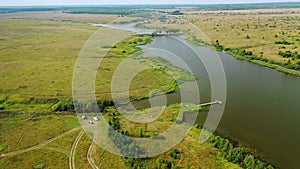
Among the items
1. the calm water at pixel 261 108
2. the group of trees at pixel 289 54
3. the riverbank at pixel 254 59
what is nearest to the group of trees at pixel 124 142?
the calm water at pixel 261 108

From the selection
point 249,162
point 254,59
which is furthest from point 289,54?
point 249,162

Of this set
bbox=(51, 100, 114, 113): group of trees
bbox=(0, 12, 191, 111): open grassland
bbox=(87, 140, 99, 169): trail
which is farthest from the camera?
bbox=(0, 12, 191, 111): open grassland

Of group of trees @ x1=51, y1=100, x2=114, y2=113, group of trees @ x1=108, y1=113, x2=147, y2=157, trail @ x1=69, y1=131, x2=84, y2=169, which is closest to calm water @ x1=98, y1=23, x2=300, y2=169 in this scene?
group of trees @ x1=51, y1=100, x2=114, y2=113

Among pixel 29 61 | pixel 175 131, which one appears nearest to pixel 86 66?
pixel 29 61

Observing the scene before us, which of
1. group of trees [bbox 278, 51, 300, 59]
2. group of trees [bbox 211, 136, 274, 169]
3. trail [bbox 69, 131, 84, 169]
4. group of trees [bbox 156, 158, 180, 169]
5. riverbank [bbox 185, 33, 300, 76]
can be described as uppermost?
group of trees [bbox 278, 51, 300, 59]

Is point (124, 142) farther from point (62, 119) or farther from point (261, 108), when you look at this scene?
point (261, 108)

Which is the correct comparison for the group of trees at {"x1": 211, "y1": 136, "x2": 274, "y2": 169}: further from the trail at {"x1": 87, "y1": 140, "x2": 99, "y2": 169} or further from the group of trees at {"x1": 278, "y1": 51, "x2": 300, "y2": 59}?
the group of trees at {"x1": 278, "y1": 51, "x2": 300, "y2": 59}

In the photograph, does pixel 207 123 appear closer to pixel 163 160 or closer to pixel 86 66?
pixel 163 160
